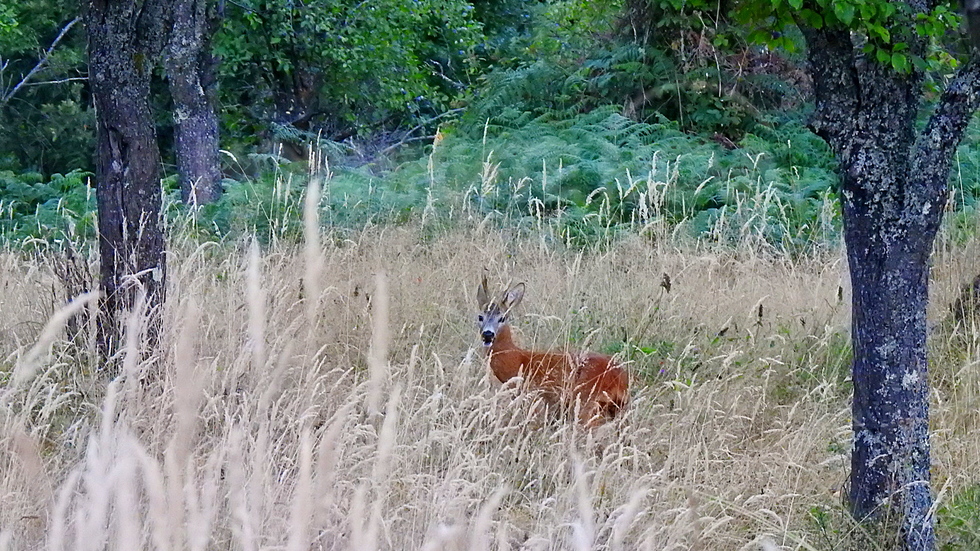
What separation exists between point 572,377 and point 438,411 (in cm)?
65

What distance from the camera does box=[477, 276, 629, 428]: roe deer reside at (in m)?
4.36

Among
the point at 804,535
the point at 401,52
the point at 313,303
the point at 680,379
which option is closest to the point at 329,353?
the point at 680,379

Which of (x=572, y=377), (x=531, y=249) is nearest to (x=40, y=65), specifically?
(x=531, y=249)

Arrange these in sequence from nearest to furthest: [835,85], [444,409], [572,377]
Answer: [835,85] → [444,409] → [572,377]

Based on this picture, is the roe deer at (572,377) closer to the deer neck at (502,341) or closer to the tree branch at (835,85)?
the deer neck at (502,341)

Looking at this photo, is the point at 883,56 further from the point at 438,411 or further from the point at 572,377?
the point at 438,411

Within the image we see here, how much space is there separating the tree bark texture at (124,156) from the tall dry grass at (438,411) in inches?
8.3

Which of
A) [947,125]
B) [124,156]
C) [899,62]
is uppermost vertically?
[899,62]

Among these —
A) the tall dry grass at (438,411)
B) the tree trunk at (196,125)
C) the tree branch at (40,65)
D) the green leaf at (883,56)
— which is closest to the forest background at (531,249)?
the tall dry grass at (438,411)

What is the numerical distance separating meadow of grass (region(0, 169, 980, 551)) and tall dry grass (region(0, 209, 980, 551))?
18 mm

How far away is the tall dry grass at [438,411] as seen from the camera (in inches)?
70.7

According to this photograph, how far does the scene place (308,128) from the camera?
2002cm

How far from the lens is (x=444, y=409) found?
3.58 m

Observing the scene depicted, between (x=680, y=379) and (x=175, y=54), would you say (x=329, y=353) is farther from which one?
(x=175, y=54)
